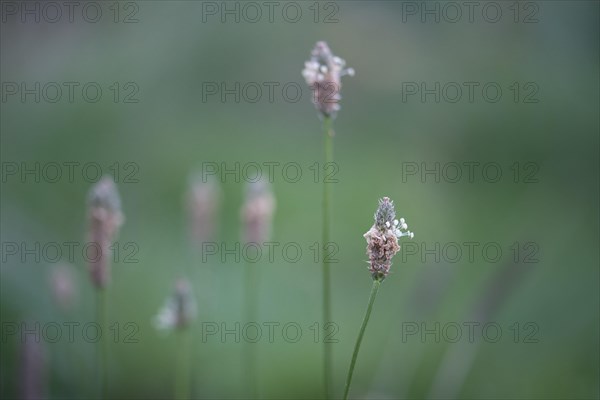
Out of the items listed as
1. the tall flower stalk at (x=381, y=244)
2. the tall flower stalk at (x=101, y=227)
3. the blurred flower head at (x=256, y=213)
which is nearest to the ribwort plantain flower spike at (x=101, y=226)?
the tall flower stalk at (x=101, y=227)

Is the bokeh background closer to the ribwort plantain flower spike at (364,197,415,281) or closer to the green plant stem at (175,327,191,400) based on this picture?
the green plant stem at (175,327,191,400)

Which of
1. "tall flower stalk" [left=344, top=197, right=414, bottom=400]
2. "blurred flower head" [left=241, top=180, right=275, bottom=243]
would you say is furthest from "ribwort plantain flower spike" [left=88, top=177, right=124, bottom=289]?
"tall flower stalk" [left=344, top=197, right=414, bottom=400]

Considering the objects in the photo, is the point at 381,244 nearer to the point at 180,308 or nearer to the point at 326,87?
the point at 326,87

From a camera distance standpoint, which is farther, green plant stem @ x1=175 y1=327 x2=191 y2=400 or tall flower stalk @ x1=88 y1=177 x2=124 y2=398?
green plant stem @ x1=175 y1=327 x2=191 y2=400

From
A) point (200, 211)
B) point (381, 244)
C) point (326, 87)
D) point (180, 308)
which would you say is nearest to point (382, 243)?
point (381, 244)

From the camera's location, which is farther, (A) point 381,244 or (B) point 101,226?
(B) point 101,226

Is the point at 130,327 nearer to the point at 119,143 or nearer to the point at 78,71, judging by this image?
the point at 119,143
